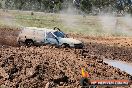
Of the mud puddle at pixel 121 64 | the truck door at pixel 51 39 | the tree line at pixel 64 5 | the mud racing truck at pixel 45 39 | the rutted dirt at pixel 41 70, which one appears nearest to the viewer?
the rutted dirt at pixel 41 70

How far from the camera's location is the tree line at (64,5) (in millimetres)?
101869

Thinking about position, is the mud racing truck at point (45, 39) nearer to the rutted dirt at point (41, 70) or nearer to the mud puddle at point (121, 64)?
the mud puddle at point (121, 64)

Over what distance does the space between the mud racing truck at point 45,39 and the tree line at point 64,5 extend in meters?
68.7

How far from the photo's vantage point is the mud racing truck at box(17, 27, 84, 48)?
91.6ft

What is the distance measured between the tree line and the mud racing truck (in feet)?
226

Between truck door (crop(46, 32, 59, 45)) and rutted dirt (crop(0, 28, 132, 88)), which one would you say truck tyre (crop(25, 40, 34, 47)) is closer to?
truck door (crop(46, 32, 59, 45))

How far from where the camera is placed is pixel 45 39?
28344 mm

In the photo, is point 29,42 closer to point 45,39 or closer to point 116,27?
point 45,39

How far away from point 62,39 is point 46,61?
10439mm

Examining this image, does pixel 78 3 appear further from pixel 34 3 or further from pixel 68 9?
pixel 34 3

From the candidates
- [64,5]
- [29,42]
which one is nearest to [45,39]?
[29,42]

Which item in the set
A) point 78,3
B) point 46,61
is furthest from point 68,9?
point 46,61

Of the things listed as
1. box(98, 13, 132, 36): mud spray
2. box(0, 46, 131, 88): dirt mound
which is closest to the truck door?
box(0, 46, 131, 88): dirt mound

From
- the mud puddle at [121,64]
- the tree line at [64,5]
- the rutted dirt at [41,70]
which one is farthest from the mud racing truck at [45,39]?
the tree line at [64,5]
